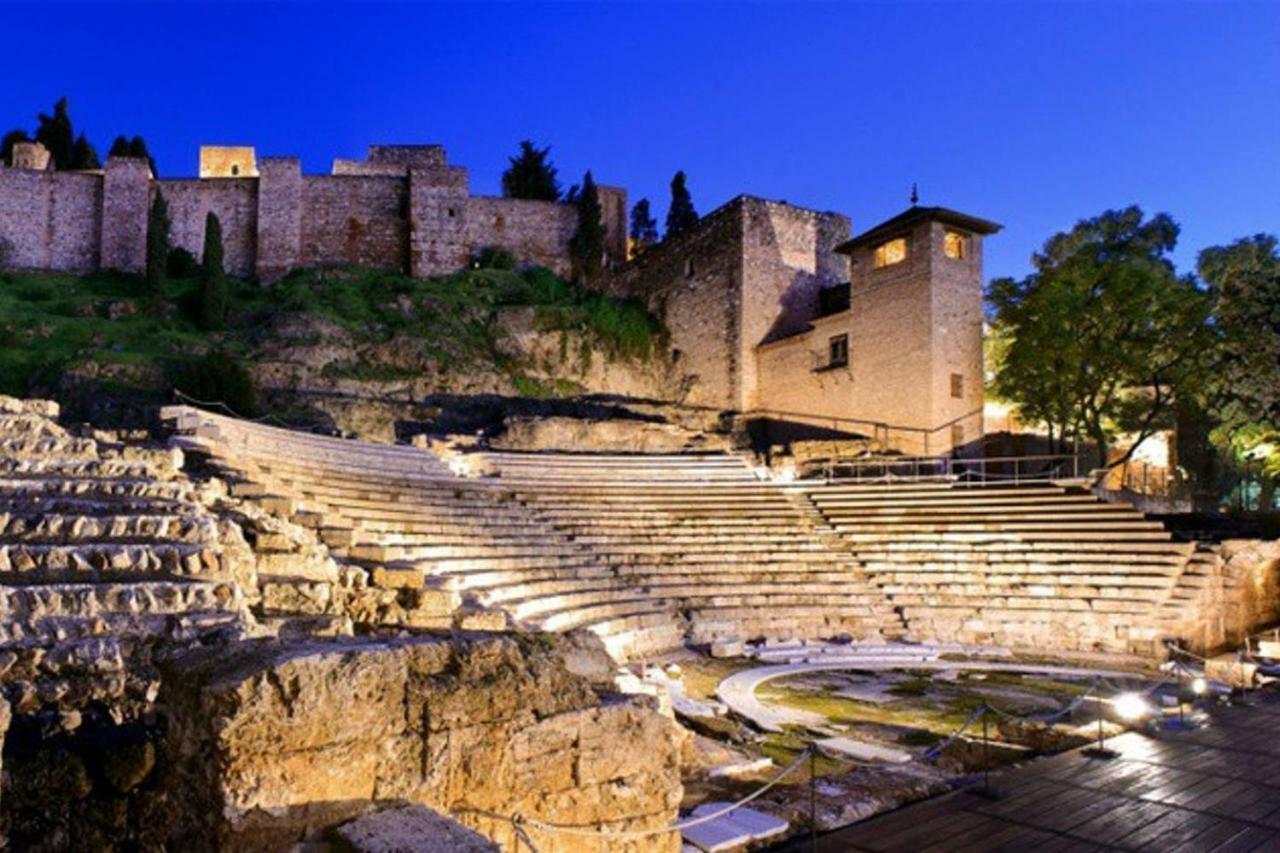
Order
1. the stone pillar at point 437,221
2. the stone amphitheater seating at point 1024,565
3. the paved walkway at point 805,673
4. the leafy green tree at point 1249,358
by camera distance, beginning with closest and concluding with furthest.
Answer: the paved walkway at point 805,673 < the stone amphitheater seating at point 1024,565 < the leafy green tree at point 1249,358 < the stone pillar at point 437,221

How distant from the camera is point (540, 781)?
3834 mm

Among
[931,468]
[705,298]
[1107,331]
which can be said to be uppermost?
[705,298]

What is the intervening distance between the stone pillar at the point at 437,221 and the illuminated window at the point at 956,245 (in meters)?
23.4

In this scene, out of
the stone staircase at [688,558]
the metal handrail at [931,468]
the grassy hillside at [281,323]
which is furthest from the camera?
the grassy hillside at [281,323]

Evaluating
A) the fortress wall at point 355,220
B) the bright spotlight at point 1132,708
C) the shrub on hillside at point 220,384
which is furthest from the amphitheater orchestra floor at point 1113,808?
the fortress wall at point 355,220

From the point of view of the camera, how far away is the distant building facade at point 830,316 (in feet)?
83.0

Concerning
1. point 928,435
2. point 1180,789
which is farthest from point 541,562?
point 928,435

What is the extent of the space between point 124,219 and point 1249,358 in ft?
140

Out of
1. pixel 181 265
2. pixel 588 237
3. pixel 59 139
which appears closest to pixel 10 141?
pixel 59 139

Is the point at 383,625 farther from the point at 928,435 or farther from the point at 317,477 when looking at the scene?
the point at 928,435

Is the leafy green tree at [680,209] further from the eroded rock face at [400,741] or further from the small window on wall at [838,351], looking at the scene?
the eroded rock face at [400,741]

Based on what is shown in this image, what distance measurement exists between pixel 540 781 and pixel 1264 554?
15.7m

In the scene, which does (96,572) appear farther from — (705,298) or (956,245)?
(705,298)

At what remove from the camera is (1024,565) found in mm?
15406
